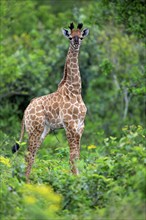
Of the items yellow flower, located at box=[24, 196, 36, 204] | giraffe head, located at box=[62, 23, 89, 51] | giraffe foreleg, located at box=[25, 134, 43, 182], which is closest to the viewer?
yellow flower, located at box=[24, 196, 36, 204]

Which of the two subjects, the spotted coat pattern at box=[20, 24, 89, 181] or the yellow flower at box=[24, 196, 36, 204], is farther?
the spotted coat pattern at box=[20, 24, 89, 181]

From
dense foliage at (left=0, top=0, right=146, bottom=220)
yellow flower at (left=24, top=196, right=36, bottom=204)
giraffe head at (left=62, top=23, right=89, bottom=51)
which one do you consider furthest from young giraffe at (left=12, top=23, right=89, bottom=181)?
yellow flower at (left=24, top=196, right=36, bottom=204)

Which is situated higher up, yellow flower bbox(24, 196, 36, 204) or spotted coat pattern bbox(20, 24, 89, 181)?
spotted coat pattern bbox(20, 24, 89, 181)

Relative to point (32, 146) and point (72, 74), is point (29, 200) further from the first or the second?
point (72, 74)

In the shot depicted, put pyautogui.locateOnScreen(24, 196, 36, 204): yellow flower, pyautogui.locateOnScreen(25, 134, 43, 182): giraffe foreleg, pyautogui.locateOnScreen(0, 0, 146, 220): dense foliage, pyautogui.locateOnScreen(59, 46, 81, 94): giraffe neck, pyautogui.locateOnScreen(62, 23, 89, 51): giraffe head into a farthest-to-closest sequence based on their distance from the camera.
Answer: pyautogui.locateOnScreen(59, 46, 81, 94): giraffe neck
pyautogui.locateOnScreen(62, 23, 89, 51): giraffe head
pyautogui.locateOnScreen(25, 134, 43, 182): giraffe foreleg
pyautogui.locateOnScreen(0, 0, 146, 220): dense foliage
pyautogui.locateOnScreen(24, 196, 36, 204): yellow flower

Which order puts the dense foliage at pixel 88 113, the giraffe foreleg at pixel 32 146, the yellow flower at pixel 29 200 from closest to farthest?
the yellow flower at pixel 29 200
the dense foliage at pixel 88 113
the giraffe foreleg at pixel 32 146

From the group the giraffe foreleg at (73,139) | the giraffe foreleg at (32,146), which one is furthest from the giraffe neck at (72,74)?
the giraffe foreleg at (32,146)

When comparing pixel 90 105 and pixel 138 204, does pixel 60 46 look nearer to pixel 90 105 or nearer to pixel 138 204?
pixel 90 105

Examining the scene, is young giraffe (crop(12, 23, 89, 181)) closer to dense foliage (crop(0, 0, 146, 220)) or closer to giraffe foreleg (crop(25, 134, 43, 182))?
giraffe foreleg (crop(25, 134, 43, 182))

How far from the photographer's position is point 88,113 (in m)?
27.0

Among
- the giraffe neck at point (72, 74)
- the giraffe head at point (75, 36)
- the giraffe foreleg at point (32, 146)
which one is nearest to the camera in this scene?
the giraffe foreleg at point (32, 146)

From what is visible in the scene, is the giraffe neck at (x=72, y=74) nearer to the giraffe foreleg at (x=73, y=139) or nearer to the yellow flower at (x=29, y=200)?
the giraffe foreleg at (x=73, y=139)

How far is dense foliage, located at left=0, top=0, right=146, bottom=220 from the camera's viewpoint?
10164 mm

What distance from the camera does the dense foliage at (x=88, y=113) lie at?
10.2 metres
